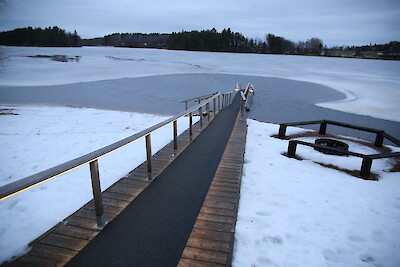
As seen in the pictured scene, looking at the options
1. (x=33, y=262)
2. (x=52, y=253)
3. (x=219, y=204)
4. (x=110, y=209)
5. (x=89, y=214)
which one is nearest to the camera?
(x=33, y=262)

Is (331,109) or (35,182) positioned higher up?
(35,182)

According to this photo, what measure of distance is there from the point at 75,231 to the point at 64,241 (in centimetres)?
17

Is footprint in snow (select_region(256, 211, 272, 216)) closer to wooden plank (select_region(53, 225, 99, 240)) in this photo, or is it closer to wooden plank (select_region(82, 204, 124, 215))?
wooden plank (select_region(82, 204, 124, 215))

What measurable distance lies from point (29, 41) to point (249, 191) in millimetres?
183578

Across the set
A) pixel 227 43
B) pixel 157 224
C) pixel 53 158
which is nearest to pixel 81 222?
pixel 157 224

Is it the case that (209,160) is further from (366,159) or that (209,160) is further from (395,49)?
(395,49)

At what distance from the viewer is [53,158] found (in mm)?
6684

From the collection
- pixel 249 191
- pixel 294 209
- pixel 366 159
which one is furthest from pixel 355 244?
pixel 366 159

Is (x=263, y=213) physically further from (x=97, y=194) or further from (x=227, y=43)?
(x=227, y=43)

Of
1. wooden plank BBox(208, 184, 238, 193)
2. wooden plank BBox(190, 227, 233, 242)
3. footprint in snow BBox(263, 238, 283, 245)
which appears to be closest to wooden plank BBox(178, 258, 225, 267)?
wooden plank BBox(190, 227, 233, 242)

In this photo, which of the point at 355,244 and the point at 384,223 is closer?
the point at 355,244

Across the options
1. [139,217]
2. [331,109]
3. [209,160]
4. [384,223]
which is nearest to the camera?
[139,217]

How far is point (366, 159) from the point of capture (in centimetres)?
595

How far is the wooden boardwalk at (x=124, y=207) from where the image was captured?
8.45ft
